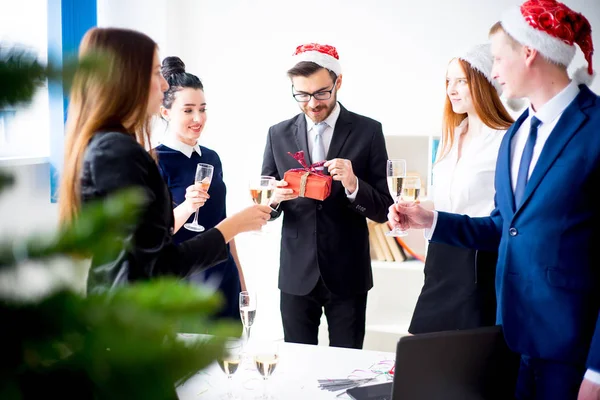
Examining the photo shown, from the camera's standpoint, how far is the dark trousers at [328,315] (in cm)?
286

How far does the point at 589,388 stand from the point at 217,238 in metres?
1.07

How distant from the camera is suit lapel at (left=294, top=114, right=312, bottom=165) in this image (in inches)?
114

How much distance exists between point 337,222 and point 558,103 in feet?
4.24

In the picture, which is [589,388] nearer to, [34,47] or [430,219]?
[430,219]

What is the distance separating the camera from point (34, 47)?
23 centimetres

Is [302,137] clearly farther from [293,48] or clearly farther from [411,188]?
[293,48]

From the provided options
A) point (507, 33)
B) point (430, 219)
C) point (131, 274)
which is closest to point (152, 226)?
point (131, 274)

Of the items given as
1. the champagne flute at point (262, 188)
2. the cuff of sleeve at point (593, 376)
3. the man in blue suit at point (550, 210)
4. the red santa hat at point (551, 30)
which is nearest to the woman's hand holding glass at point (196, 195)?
the champagne flute at point (262, 188)

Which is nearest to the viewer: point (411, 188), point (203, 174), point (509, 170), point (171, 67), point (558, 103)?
point (558, 103)

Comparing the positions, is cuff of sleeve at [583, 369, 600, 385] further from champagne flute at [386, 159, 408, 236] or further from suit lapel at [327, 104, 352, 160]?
suit lapel at [327, 104, 352, 160]

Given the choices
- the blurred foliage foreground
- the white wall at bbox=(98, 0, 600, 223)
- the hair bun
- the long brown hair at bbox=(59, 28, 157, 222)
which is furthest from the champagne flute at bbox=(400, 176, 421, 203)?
the blurred foliage foreground

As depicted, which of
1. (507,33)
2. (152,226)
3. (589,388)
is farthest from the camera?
(507,33)

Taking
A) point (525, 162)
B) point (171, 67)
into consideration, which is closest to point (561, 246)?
point (525, 162)

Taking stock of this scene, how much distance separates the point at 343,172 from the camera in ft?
8.66
